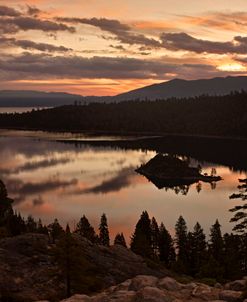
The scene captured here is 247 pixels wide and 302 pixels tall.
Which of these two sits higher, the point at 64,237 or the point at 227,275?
the point at 64,237

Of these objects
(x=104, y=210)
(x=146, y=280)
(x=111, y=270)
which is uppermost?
(x=146, y=280)

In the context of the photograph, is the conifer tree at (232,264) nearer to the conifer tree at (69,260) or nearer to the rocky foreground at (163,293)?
the conifer tree at (69,260)

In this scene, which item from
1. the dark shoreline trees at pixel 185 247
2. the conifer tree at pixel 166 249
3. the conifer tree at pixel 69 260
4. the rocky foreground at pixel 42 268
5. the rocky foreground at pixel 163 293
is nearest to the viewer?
the rocky foreground at pixel 163 293

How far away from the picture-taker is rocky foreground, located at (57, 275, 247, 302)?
33.2 m

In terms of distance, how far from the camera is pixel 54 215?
17912 cm

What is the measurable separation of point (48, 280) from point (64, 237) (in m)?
5.76

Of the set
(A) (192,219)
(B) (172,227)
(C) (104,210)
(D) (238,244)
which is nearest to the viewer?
(D) (238,244)

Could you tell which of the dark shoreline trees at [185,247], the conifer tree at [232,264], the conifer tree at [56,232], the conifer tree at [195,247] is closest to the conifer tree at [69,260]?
the conifer tree at [56,232]

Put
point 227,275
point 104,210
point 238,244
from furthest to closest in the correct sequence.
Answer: point 104,210
point 238,244
point 227,275

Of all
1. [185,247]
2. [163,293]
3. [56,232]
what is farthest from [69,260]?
[185,247]

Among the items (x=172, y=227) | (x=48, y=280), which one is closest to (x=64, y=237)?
(x=48, y=280)

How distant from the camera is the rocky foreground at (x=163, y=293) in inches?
1307

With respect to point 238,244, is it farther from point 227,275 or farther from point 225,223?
point 225,223

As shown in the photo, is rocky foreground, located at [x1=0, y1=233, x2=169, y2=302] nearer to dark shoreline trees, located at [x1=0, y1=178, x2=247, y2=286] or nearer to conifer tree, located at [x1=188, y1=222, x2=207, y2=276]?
dark shoreline trees, located at [x1=0, y1=178, x2=247, y2=286]
